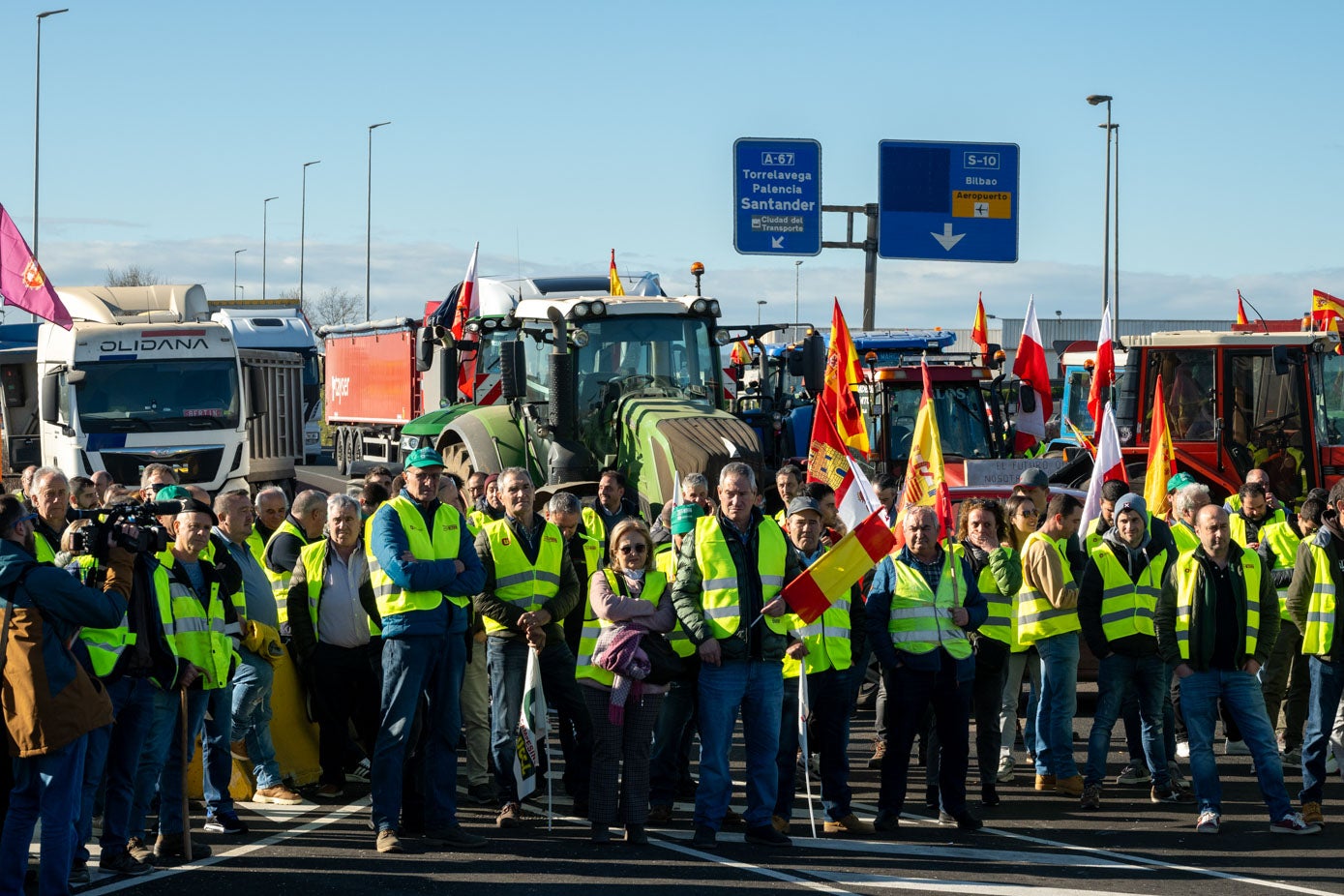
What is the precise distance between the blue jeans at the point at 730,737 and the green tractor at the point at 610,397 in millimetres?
5616

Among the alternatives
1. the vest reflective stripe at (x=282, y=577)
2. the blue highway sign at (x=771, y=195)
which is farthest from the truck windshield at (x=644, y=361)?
the blue highway sign at (x=771, y=195)

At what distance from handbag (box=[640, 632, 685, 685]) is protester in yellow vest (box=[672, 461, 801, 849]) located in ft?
0.52

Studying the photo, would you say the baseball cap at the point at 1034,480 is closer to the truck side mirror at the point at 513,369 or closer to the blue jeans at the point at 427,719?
the blue jeans at the point at 427,719

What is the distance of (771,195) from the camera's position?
2256cm

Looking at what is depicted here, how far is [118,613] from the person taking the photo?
24.8 ft

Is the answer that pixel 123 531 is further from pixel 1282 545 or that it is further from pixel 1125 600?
pixel 1282 545

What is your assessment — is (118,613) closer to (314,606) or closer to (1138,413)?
(314,606)

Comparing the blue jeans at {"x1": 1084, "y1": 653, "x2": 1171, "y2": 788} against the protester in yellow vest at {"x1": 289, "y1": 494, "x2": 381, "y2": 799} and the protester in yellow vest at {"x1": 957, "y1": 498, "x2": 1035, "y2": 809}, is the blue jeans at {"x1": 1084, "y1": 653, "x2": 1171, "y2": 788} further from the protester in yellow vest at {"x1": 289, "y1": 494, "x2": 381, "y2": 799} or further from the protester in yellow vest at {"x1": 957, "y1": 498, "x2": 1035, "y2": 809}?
the protester in yellow vest at {"x1": 289, "y1": 494, "x2": 381, "y2": 799}

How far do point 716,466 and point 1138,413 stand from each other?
595 cm

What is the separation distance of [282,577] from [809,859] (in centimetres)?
370

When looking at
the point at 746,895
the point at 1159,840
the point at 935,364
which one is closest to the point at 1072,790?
the point at 1159,840

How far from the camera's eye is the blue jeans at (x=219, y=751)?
920cm

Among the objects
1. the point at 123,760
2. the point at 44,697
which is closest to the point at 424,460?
the point at 123,760

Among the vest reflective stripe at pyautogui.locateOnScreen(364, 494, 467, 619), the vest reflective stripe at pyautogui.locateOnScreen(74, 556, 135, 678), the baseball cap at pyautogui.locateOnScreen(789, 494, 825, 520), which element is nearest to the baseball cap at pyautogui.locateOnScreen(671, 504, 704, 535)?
the baseball cap at pyautogui.locateOnScreen(789, 494, 825, 520)
